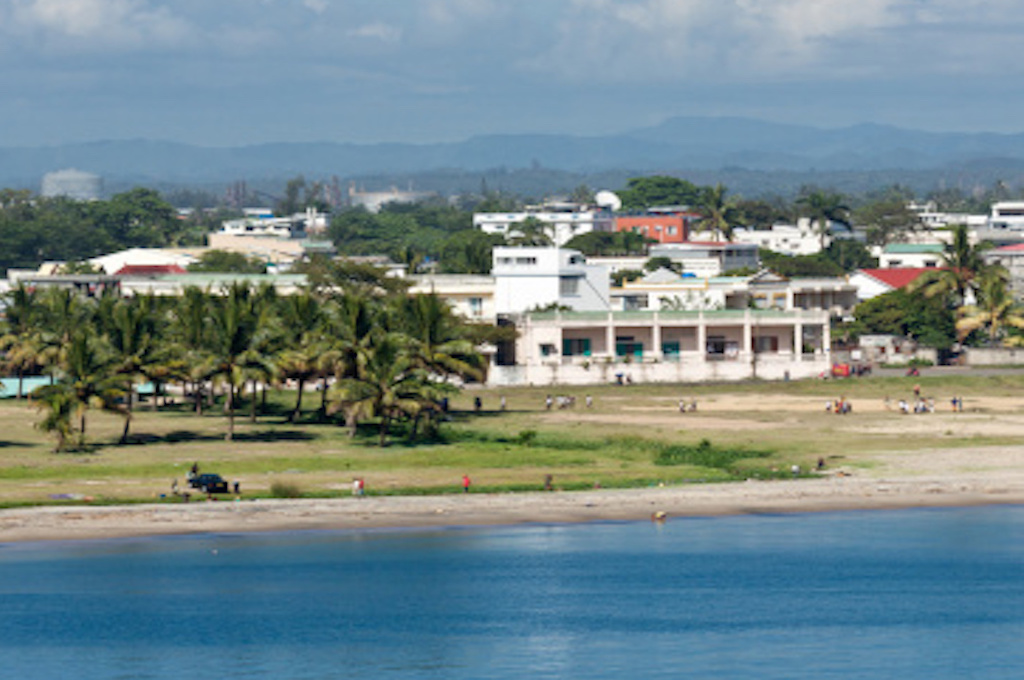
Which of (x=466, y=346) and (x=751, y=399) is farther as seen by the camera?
(x=751, y=399)

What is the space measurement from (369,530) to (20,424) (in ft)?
115

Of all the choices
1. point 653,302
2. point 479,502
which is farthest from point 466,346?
point 653,302

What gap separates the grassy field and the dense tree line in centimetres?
214

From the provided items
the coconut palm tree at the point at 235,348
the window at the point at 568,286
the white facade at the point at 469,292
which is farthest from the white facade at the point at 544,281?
the coconut palm tree at the point at 235,348

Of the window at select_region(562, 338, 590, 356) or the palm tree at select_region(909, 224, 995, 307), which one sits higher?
the palm tree at select_region(909, 224, 995, 307)

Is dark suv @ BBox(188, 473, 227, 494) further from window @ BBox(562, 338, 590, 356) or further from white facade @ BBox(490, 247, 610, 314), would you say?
white facade @ BBox(490, 247, 610, 314)

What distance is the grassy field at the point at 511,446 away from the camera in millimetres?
78938

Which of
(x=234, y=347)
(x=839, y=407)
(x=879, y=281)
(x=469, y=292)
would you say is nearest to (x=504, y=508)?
(x=234, y=347)

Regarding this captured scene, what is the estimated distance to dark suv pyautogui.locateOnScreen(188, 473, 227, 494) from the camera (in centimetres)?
7525

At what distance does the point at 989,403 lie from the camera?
11212 cm

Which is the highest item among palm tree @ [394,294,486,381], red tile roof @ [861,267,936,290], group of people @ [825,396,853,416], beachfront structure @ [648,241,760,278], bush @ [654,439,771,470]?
beachfront structure @ [648,241,760,278]

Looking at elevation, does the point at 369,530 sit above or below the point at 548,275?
below

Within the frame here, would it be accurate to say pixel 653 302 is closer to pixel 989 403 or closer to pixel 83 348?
pixel 989 403

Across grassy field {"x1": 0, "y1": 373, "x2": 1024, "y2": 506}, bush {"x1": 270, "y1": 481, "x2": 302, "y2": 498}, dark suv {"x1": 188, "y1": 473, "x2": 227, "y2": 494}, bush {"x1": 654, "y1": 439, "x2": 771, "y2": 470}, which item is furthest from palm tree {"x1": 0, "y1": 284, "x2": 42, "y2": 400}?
bush {"x1": 654, "y1": 439, "x2": 771, "y2": 470}
